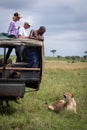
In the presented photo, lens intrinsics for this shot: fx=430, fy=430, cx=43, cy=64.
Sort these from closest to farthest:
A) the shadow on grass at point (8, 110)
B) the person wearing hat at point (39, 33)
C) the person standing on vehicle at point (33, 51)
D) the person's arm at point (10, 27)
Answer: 1. the person standing on vehicle at point (33, 51)
2. the person wearing hat at point (39, 33)
3. the shadow on grass at point (8, 110)
4. the person's arm at point (10, 27)

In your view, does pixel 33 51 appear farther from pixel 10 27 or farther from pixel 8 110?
pixel 8 110

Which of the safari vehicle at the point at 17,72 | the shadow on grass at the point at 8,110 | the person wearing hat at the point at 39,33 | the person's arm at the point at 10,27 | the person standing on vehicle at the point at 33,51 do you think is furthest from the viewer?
the person's arm at the point at 10,27

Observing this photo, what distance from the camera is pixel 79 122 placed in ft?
33.1

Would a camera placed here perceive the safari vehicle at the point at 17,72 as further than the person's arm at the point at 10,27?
No

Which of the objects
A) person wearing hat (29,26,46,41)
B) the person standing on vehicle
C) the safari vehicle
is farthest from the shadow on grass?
person wearing hat (29,26,46,41)

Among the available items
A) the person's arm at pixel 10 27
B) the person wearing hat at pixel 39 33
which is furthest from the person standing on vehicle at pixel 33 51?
the person's arm at pixel 10 27

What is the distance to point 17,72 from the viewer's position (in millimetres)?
10086

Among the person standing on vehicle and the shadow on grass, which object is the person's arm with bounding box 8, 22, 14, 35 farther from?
the shadow on grass

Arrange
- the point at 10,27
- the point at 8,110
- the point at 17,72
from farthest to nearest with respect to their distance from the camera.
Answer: the point at 8,110
the point at 10,27
the point at 17,72

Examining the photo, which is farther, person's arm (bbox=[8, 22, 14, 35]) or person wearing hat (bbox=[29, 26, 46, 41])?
person's arm (bbox=[8, 22, 14, 35])

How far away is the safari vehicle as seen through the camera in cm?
975

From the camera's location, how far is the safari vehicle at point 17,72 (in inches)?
384

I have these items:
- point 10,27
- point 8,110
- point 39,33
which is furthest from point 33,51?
point 8,110

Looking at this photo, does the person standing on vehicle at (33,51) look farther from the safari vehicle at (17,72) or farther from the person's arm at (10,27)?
the person's arm at (10,27)
